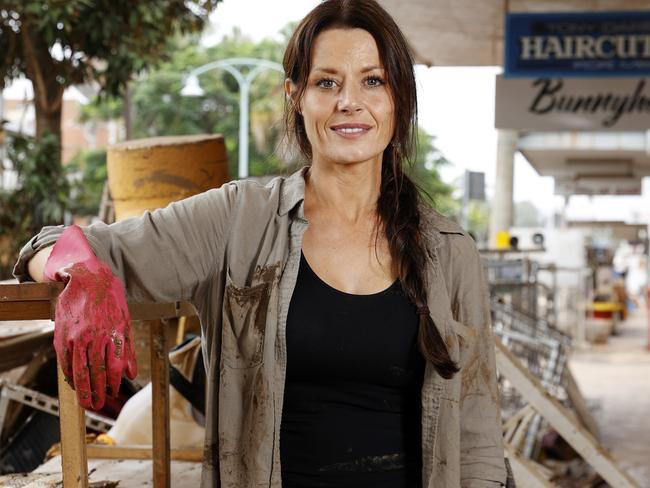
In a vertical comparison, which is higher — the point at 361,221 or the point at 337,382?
the point at 361,221

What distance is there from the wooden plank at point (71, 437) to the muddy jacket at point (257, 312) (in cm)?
31

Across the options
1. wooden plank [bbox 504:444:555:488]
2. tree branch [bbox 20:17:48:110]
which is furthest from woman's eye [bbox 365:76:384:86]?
tree branch [bbox 20:17:48:110]

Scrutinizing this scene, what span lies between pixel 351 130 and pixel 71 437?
920 millimetres

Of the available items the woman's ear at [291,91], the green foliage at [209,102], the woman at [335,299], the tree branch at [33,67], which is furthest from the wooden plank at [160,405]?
the green foliage at [209,102]

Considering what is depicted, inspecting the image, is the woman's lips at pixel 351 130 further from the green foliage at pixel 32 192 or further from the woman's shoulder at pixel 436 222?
the green foliage at pixel 32 192

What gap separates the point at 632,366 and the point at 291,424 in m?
13.9

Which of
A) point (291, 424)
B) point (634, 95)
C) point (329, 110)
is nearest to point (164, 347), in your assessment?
point (291, 424)

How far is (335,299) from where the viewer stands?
2.08 metres

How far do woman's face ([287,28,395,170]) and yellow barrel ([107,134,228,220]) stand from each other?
2034mm

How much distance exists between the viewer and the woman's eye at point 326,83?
2188 millimetres

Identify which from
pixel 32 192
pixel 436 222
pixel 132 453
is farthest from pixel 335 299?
pixel 32 192

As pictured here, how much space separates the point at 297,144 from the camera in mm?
2461

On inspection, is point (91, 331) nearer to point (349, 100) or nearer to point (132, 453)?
point (349, 100)

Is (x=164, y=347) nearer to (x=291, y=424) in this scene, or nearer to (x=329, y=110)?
(x=291, y=424)
